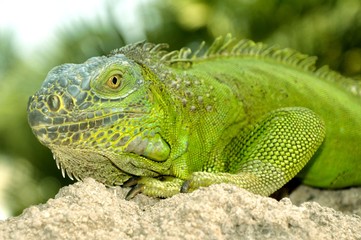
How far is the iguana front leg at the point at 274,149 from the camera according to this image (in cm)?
433

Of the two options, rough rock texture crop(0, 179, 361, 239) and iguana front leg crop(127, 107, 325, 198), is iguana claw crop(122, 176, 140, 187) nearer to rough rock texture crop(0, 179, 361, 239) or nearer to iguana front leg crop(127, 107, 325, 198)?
iguana front leg crop(127, 107, 325, 198)

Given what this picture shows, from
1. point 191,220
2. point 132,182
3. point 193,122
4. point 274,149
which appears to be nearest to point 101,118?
point 132,182

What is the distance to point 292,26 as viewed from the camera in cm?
948

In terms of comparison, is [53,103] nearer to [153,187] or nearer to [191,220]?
[153,187]

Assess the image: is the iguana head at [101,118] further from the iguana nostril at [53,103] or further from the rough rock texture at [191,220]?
the rough rock texture at [191,220]

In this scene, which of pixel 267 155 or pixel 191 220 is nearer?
pixel 191 220

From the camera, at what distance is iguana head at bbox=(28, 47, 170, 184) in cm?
393

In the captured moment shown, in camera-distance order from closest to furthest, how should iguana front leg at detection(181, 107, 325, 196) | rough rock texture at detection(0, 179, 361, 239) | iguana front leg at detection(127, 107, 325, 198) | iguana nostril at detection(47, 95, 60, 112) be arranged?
rough rock texture at detection(0, 179, 361, 239) < iguana nostril at detection(47, 95, 60, 112) < iguana front leg at detection(127, 107, 325, 198) < iguana front leg at detection(181, 107, 325, 196)

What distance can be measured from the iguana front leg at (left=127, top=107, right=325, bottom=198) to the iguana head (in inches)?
10.0

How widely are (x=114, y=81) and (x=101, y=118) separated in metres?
0.28

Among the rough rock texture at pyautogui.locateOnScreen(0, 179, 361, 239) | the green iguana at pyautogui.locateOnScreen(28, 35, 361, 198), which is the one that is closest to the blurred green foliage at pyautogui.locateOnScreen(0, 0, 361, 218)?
the green iguana at pyautogui.locateOnScreen(28, 35, 361, 198)

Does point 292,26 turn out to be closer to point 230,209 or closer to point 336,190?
point 336,190

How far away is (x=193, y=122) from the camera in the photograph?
4613mm

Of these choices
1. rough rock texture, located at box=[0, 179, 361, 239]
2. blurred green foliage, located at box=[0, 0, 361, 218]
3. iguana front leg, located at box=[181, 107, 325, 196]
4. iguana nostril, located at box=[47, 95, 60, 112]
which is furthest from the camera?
blurred green foliage, located at box=[0, 0, 361, 218]
